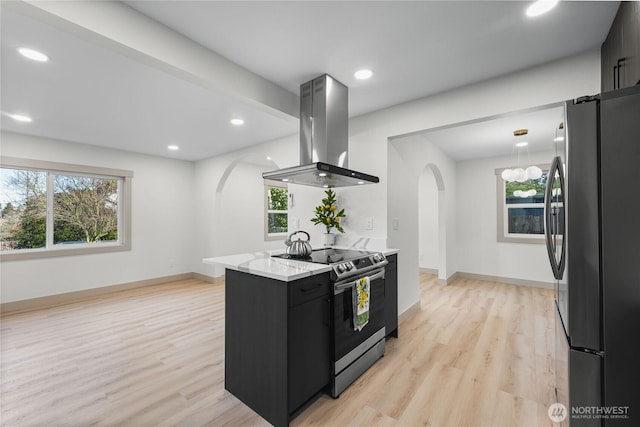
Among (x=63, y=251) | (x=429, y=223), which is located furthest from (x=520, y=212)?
(x=63, y=251)

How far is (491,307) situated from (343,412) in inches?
121

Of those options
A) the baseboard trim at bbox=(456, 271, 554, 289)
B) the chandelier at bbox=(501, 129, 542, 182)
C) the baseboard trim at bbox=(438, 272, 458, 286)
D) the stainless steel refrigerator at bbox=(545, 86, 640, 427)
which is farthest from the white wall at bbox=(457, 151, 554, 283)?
the stainless steel refrigerator at bbox=(545, 86, 640, 427)

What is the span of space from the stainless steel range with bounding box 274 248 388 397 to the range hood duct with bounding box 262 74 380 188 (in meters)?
0.77

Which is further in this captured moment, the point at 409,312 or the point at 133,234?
the point at 133,234

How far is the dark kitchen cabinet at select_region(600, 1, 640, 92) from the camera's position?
1.38 m

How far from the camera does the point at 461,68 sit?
2324 millimetres

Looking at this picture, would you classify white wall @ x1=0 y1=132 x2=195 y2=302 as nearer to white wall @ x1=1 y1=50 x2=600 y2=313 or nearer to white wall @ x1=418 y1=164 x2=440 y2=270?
white wall @ x1=1 y1=50 x2=600 y2=313

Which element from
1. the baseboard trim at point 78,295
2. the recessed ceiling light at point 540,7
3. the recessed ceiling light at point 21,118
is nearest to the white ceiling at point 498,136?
the recessed ceiling light at point 540,7

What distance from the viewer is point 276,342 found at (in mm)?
1690

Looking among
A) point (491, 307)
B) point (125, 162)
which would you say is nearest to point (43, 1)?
point (125, 162)

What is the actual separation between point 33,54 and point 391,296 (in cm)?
359

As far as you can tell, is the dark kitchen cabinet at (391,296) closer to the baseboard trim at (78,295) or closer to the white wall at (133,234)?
the baseboard trim at (78,295)

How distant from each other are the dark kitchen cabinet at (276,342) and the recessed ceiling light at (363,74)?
1.75 m

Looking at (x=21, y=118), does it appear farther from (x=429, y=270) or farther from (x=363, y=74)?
(x=429, y=270)
